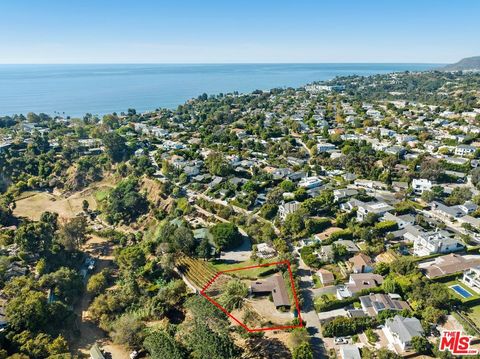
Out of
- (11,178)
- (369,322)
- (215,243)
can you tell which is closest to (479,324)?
(369,322)

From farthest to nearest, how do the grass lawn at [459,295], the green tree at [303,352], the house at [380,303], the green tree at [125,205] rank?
the green tree at [125,205], the grass lawn at [459,295], the house at [380,303], the green tree at [303,352]

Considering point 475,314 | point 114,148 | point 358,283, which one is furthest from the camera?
point 114,148

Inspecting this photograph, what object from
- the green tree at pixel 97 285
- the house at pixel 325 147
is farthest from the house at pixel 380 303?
the house at pixel 325 147

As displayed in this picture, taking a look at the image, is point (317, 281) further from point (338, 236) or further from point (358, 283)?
point (338, 236)

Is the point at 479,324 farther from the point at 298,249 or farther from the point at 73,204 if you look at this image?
the point at 73,204

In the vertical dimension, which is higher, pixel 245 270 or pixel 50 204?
pixel 245 270

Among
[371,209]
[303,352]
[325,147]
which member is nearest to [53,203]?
[303,352]

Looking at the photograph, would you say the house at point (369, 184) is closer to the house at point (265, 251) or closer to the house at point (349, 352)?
the house at point (265, 251)
